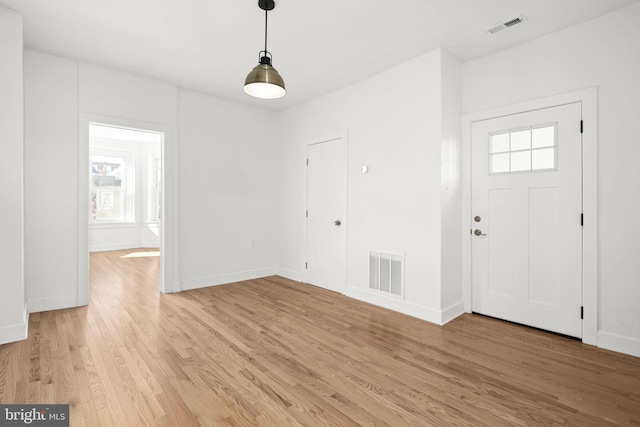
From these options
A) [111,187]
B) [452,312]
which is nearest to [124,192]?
[111,187]

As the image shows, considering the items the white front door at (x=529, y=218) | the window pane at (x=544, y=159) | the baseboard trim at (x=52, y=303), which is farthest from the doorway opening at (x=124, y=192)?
the window pane at (x=544, y=159)

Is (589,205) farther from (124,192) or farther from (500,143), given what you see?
(124,192)

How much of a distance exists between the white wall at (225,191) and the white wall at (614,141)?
4259 mm

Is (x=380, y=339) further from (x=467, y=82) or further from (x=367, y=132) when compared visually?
(x=467, y=82)

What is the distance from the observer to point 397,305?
389 cm

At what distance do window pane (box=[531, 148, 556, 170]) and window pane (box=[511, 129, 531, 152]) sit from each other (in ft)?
0.38

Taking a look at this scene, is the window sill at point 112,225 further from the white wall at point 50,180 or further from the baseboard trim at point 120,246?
the white wall at point 50,180

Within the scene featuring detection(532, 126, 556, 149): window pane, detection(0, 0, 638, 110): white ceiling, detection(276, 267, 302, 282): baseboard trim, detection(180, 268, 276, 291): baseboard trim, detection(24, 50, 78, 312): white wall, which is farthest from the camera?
detection(276, 267, 302, 282): baseboard trim

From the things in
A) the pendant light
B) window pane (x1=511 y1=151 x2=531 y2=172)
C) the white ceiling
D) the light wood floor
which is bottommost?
the light wood floor

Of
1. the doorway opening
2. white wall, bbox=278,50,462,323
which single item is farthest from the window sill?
white wall, bbox=278,50,462,323

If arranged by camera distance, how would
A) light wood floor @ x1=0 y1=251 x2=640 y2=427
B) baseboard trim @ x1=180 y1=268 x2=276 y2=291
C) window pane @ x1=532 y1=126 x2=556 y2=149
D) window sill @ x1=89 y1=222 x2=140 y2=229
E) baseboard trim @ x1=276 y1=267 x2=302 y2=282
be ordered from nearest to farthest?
light wood floor @ x1=0 y1=251 x2=640 y2=427, window pane @ x1=532 y1=126 x2=556 y2=149, baseboard trim @ x1=180 y1=268 x2=276 y2=291, baseboard trim @ x1=276 y1=267 x2=302 y2=282, window sill @ x1=89 y1=222 x2=140 y2=229

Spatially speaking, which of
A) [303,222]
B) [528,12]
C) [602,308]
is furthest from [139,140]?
[602,308]

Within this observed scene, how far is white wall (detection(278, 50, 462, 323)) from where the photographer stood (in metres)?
3.57

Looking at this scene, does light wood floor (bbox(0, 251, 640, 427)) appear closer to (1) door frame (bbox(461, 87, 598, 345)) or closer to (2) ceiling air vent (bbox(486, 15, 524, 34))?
(1) door frame (bbox(461, 87, 598, 345))
